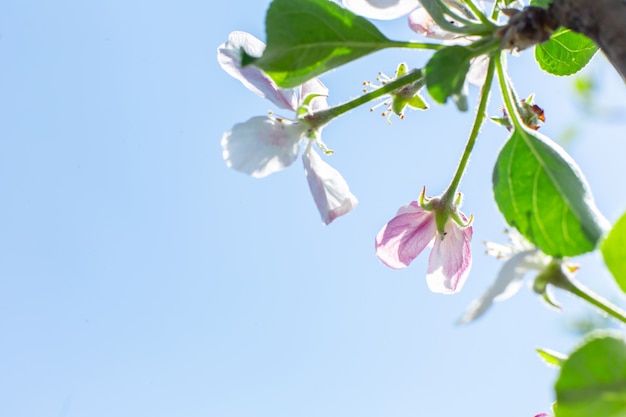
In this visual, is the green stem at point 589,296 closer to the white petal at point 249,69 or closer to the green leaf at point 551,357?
the green leaf at point 551,357

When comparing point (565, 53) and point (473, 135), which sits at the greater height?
point (565, 53)

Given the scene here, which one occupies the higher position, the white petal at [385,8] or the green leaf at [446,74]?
the white petal at [385,8]

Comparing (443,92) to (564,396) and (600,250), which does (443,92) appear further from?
(564,396)

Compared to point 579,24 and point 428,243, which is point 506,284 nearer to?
point 579,24

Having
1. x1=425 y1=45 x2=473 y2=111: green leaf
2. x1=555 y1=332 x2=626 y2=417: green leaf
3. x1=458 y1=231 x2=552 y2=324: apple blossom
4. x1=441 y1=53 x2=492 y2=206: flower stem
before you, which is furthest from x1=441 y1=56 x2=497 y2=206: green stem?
x1=555 y1=332 x2=626 y2=417: green leaf

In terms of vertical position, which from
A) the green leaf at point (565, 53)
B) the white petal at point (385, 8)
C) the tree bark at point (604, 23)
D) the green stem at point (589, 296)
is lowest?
the green stem at point (589, 296)

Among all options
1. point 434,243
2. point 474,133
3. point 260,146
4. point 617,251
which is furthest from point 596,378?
point 434,243

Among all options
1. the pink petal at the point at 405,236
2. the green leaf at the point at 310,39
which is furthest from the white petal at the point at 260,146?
the pink petal at the point at 405,236
